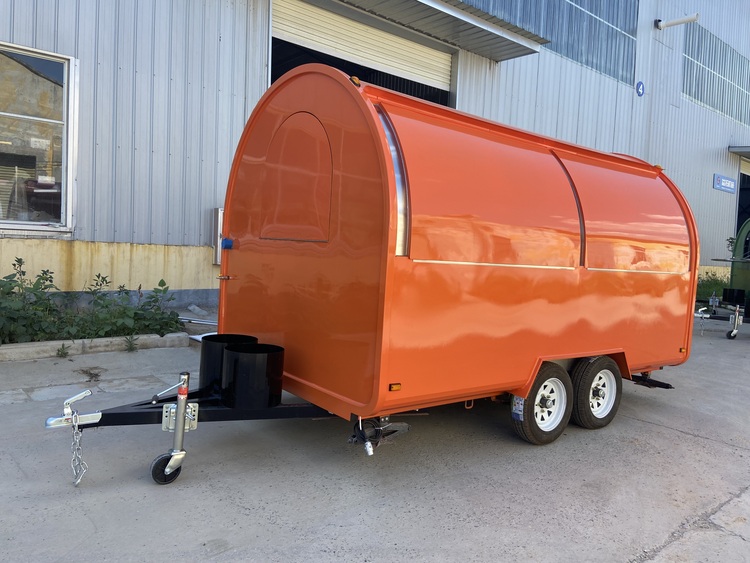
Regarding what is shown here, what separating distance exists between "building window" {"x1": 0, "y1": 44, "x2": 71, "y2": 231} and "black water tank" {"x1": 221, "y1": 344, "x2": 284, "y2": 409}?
601 centimetres

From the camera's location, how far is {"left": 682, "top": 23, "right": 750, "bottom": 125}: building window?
2277 cm

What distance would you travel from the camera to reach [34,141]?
8.91 metres

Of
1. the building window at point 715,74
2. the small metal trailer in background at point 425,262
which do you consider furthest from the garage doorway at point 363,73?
the building window at point 715,74

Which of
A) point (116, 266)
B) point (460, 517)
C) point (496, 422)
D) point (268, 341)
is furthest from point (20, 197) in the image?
point (460, 517)

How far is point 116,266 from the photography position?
9352 millimetres

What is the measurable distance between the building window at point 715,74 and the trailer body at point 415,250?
2074cm

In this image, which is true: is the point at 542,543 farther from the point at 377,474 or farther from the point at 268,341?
the point at 268,341

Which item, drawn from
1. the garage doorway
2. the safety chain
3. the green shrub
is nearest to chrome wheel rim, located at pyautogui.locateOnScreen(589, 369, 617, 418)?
the safety chain

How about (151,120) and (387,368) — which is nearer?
(387,368)

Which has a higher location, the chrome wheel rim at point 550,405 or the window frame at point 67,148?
the window frame at point 67,148

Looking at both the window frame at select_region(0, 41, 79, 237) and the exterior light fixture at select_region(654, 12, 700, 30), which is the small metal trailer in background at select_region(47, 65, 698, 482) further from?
the exterior light fixture at select_region(654, 12, 700, 30)

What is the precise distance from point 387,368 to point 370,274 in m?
0.63

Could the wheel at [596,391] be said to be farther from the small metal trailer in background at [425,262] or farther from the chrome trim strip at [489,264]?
the chrome trim strip at [489,264]

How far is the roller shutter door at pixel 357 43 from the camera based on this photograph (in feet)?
37.8
